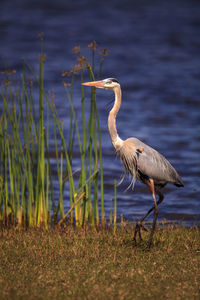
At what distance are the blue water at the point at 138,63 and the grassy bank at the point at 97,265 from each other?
1.85 meters

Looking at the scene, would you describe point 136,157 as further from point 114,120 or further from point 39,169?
point 39,169

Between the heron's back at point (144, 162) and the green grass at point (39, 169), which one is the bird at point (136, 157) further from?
the green grass at point (39, 169)

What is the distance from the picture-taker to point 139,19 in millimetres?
25500

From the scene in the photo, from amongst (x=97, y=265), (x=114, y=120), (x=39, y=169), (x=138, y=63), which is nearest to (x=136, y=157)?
(x=114, y=120)

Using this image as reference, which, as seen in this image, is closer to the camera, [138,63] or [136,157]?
[136,157]

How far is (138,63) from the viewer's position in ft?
68.5

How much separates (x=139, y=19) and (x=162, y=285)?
22.1 m

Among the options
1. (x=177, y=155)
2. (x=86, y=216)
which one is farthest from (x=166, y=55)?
(x=86, y=216)

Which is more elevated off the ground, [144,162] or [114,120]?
[114,120]

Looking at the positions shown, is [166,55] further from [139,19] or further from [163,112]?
[163,112]

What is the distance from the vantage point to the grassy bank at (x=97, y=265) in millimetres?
4418

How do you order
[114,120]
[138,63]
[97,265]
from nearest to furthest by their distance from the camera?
[97,265]
[114,120]
[138,63]

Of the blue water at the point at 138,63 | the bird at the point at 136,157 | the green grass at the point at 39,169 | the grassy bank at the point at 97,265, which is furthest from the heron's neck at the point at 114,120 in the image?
the blue water at the point at 138,63

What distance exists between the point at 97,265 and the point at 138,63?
16417mm
